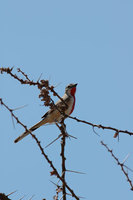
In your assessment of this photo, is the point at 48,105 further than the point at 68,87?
No

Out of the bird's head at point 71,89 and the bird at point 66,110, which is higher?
the bird's head at point 71,89

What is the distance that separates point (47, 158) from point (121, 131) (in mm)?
621

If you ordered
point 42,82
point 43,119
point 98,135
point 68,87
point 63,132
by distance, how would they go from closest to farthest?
point 98,135 < point 63,132 < point 42,82 < point 43,119 < point 68,87

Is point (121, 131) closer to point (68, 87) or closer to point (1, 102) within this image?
point (1, 102)

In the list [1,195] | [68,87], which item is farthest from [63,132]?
[68,87]

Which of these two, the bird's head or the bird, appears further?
the bird's head

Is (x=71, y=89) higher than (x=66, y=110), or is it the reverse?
(x=71, y=89)

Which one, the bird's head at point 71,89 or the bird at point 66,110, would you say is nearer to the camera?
the bird at point 66,110

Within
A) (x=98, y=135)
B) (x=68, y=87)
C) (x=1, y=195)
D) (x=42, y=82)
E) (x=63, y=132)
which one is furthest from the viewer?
(x=68, y=87)

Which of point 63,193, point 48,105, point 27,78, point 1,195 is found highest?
point 27,78

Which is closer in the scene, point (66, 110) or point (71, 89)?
point (66, 110)

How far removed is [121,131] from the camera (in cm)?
258

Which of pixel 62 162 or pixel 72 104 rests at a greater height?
pixel 72 104

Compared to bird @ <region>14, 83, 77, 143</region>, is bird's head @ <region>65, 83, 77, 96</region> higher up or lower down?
higher up
